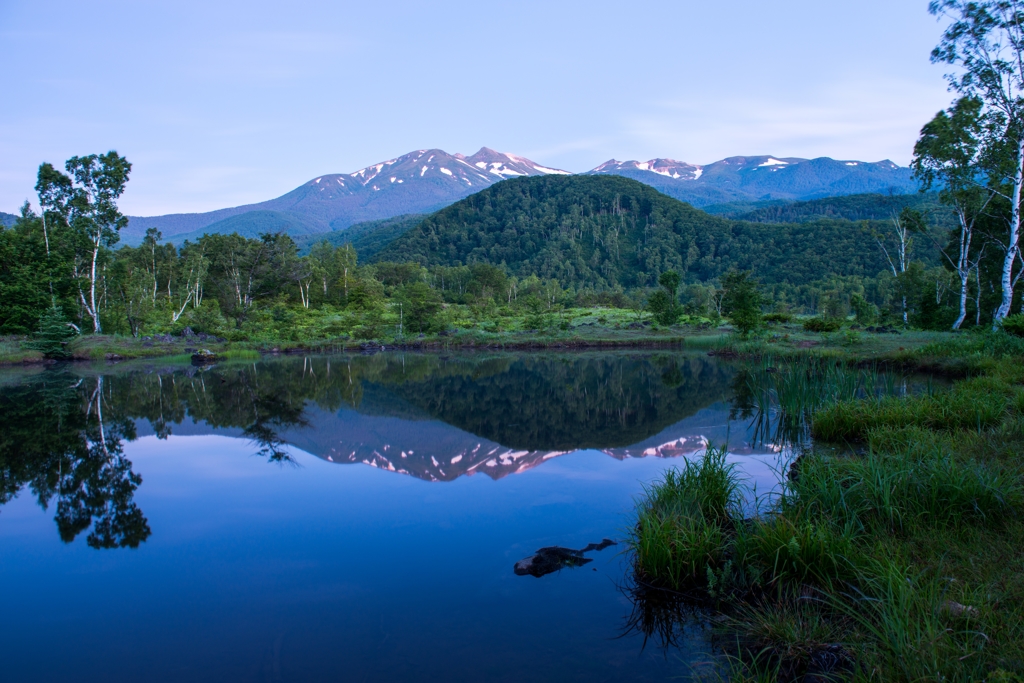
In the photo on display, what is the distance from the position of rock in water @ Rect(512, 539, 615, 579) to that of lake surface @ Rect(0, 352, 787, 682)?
111 millimetres

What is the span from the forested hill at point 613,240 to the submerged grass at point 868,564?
3096 inches

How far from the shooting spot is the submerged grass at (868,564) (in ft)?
9.16

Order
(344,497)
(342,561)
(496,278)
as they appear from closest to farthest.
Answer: (342,561)
(344,497)
(496,278)

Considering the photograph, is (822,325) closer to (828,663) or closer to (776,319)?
(776,319)

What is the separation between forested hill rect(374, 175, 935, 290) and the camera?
8219cm

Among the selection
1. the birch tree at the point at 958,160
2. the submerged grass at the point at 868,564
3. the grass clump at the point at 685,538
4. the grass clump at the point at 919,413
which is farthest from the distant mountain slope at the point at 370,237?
the submerged grass at the point at 868,564

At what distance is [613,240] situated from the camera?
10725 cm

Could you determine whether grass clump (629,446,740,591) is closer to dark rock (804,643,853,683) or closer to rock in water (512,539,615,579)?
rock in water (512,539,615,579)

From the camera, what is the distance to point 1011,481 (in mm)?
4430

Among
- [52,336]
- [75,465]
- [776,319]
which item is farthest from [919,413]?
[52,336]

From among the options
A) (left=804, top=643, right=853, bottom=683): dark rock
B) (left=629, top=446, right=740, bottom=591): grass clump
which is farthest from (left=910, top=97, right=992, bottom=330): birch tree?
(left=804, top=643, right=853, bottom=683): dark rock

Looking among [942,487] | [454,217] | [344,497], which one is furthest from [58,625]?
[454,217]

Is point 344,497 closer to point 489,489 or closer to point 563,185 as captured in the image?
point 489,489

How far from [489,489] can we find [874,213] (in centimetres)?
14173
